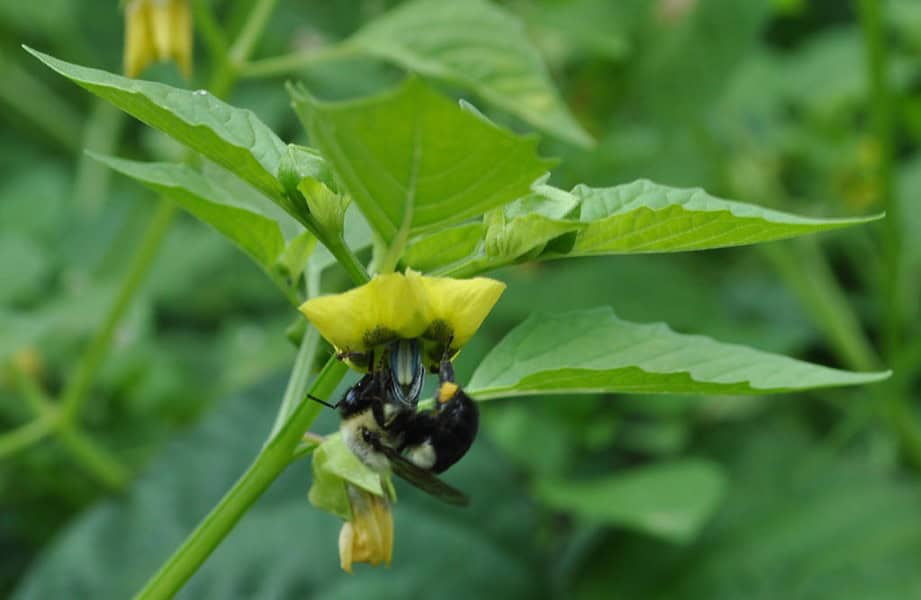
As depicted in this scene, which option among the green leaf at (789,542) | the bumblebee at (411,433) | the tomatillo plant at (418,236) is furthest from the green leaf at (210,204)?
the green leaf at (789,542)

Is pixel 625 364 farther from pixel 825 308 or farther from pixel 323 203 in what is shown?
pixel 825 308

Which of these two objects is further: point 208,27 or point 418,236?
point 208,27

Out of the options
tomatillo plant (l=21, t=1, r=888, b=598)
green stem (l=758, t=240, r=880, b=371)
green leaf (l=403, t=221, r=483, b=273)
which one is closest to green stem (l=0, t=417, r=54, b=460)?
tomatillo plant (l=21, t=1, r=888, b=598)

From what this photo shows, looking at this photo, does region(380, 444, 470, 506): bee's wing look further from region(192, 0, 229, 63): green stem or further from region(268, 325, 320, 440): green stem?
region(192, 0, 229, 63): green stem

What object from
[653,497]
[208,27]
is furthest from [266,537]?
[208,27]

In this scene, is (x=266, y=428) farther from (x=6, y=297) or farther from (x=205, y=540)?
(x=205, y=540)

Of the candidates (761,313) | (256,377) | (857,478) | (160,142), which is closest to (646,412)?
(857,478)
